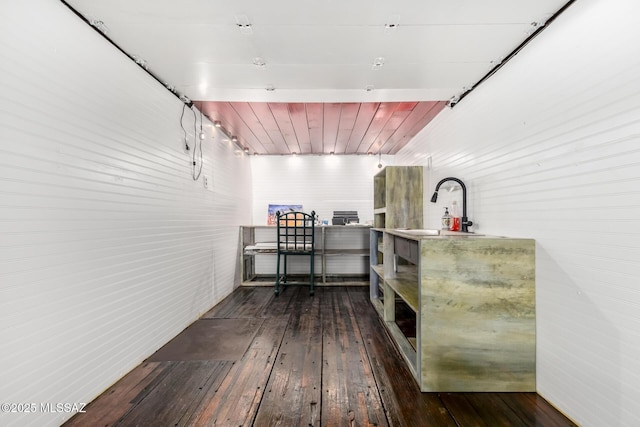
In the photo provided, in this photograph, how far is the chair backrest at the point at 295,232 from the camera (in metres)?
4.20

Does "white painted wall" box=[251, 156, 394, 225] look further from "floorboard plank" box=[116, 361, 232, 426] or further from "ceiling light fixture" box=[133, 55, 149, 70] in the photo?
"floorboard plank" box=[116, 361, 232, 426]

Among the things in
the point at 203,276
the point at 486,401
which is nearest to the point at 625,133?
the point at 486,401

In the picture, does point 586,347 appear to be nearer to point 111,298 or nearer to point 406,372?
point 406,372

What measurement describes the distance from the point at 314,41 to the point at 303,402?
2327mm

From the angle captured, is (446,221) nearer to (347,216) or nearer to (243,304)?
(347,216)

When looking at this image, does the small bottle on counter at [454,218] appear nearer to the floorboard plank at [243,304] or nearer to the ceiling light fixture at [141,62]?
the floorboard plank at [243,304]

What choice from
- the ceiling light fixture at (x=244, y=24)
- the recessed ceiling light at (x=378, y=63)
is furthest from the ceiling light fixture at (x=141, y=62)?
the recessed ceiling light at (x=378, y=63)

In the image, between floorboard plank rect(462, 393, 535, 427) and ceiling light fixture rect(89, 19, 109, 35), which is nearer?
floorboard plank rect(462, 393, 535, 427)

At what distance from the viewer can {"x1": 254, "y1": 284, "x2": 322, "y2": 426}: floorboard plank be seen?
4.96ft

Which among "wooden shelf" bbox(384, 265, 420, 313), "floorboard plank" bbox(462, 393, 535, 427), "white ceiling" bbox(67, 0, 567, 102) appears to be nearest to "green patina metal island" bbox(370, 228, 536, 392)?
"floorboard plank" bbox(462, 393, 535, 427)

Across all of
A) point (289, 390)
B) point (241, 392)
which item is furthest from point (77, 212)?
point (289, 390)

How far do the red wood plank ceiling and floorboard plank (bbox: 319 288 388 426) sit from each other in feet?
7.80

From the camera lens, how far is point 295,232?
164 inches

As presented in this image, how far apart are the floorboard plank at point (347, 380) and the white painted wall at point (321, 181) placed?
2.57 m
